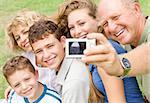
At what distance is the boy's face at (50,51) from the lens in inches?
126

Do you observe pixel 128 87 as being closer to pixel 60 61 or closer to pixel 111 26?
pixel 111 26

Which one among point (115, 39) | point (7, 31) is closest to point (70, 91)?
point (115, 39)

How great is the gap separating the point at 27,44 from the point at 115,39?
0.90 m

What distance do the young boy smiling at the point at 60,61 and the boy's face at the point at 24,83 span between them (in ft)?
0.42

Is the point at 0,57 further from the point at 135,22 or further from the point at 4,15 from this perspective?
the point at 135,22

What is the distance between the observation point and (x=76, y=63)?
2.99 m

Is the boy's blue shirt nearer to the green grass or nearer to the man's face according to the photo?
the man's face

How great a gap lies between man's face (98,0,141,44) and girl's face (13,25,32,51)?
0.90 metres

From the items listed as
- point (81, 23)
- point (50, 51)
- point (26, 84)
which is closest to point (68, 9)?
point (81, 23)

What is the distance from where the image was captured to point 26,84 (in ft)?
11.0

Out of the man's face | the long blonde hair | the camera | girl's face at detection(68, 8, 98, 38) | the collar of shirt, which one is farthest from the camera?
the long blonde hair

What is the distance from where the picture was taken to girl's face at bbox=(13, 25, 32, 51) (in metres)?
3.63

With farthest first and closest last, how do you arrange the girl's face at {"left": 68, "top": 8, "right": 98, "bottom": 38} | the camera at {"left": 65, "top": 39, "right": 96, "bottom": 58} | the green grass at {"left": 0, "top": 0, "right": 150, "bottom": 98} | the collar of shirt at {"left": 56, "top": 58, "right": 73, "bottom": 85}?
the green grass at {"left": 0, "top": 0, "right": 150, "bottom": 98} < the girl's face at {"left": 68, "top": 8, "right": 98, "bottom": 38} < the collar of shirt at {"left": 56, "top": 58, "right": 73, "bottom": 85} < the camera at {"left": 65, "top": 39, "right": 96, "bottom": 58}

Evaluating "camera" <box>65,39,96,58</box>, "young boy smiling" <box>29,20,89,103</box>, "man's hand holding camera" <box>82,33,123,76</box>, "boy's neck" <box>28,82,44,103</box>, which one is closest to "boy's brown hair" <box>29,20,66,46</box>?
"young boy smiling" <box>29,20,89,103</box>
